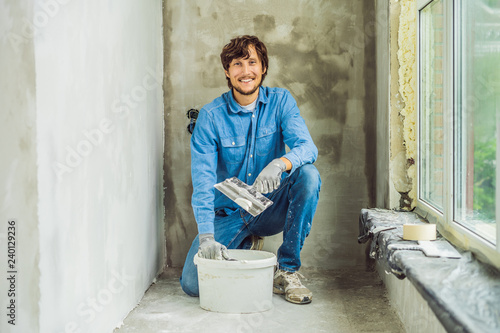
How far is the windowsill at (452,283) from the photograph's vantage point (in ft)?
4.03

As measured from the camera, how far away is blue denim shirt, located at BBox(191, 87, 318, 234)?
2689 mm

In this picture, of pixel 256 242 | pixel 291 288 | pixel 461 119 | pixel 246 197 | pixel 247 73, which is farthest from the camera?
pixel 256 242

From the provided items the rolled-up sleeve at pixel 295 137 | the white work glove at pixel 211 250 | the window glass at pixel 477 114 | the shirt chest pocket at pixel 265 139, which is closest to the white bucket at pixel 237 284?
the white work glove at pixel 211 250

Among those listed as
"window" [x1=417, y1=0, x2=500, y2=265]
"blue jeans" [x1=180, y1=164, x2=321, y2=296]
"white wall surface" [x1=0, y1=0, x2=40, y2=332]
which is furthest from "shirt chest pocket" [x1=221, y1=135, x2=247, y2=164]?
"white wall surface" [x1=0, y1=0, x2=40, y2=332]

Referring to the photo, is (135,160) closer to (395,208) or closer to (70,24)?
(70,24)

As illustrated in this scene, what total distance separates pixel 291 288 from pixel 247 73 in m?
1.06

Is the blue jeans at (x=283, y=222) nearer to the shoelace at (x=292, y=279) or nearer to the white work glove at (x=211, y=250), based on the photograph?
the shoelace at (x=292, y=279)

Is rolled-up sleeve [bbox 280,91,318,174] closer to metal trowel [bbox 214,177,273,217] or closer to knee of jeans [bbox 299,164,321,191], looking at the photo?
knee of jeans [bbox 299,164,321,191]

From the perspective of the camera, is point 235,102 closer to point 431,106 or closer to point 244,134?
point 244,134

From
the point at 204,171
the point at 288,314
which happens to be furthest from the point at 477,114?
the point at 204,171

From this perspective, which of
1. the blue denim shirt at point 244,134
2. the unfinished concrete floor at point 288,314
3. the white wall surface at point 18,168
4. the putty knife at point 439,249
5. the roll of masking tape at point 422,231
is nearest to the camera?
the white wall surface at point 18,168

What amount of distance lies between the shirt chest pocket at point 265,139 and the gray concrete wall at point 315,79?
0.45 m

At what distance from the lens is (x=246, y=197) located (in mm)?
2363

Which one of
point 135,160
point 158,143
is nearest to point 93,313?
point 135,160
